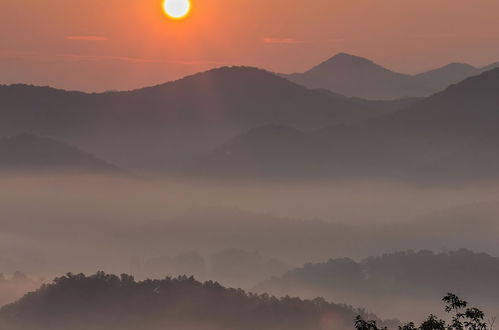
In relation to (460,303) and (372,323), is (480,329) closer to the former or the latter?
(460,303)

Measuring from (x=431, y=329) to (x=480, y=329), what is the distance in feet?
8.90

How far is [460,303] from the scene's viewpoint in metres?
51.8

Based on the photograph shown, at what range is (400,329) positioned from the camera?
53.0 meters

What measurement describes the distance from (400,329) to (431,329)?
246cm

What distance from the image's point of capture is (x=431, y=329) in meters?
51.1

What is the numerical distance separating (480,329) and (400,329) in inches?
185

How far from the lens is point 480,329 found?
167 feet

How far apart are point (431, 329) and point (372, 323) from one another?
3.45m

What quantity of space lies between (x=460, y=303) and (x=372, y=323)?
→ 5.15 m

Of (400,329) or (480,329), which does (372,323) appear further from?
(480,329)

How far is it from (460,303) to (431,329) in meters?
2.36

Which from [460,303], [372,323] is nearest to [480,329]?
[460,303]

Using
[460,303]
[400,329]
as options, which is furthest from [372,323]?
[460,303]
